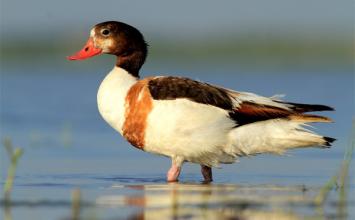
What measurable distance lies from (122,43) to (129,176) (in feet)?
4.29

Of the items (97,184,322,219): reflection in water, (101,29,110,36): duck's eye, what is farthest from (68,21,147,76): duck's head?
(97,184,322,219): reflection in water

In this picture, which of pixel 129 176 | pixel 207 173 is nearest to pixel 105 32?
pixel 129 176

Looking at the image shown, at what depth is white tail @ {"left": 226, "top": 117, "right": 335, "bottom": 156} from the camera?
10.9 metres

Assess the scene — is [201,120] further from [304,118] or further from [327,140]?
[327,140]

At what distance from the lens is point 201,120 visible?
10.8m

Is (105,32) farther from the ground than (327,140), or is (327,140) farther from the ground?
(105,32)

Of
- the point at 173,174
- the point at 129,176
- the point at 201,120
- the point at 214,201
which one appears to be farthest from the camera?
the point at 129,176

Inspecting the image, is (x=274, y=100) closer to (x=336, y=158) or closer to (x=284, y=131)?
(x=284, y=131)

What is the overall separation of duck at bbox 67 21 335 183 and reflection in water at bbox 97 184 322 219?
462 mm

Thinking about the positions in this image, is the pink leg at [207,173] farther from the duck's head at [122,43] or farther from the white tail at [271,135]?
the duck's head at [122,43]

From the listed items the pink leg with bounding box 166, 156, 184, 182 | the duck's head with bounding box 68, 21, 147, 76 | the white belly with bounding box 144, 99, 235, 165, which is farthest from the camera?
the duck's head with bounding box 68, 21, 147, 76

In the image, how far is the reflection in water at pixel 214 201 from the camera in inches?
333

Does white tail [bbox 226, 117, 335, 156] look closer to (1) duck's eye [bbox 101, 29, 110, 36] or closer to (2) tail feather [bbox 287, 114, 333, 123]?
(2) tail feather [bbox 287, 114, 333, 123]

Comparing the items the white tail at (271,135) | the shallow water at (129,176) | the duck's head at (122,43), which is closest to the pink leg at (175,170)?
the shallow water at (129,176)
